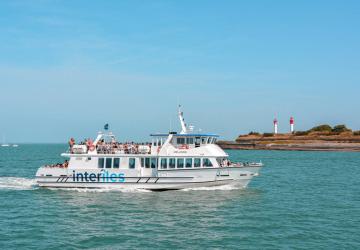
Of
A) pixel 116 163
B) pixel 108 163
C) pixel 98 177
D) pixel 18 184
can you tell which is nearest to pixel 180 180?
pixel 116 163

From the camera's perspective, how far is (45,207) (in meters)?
29.5

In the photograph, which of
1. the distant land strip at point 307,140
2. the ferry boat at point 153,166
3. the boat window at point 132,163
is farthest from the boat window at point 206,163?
the distant land strip at point 307,140

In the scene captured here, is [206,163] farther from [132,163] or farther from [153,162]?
[132,163]

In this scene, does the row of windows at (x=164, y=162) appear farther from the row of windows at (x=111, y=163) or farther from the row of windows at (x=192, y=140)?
the row of windows at (x=192, y=140)

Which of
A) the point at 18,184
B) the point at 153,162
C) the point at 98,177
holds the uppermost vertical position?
the point at 153,162

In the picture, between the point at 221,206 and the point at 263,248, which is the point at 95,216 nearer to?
the point at 221,206

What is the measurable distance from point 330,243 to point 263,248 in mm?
3253

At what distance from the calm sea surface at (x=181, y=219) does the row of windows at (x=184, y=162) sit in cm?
198

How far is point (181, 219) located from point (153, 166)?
10.1 metres

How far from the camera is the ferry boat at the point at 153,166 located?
34.8m

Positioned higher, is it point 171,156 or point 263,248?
point 171,156

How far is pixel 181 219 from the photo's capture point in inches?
1008

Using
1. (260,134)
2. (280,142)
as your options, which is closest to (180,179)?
(280,142)

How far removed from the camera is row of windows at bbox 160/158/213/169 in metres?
34.6
